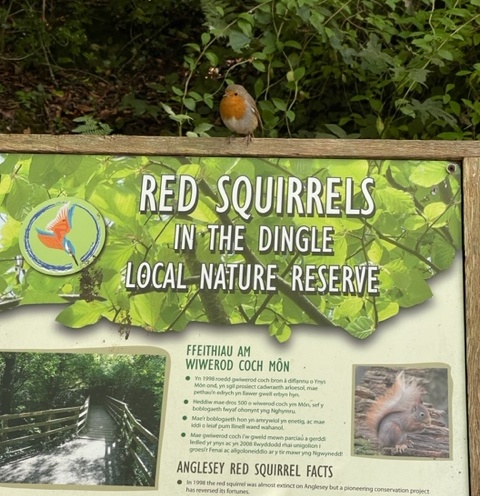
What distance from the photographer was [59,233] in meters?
2.38

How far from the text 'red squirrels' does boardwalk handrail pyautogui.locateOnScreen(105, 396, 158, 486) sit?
666 mm

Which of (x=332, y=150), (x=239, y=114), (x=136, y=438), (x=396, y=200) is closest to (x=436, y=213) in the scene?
(x=396, y=200)

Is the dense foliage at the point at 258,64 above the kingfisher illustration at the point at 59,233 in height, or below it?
above

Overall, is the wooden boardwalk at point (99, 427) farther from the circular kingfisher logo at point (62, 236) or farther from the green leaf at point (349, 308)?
the green leaf at point (349, 308)

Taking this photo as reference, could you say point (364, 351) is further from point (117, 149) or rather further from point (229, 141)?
point (117, 149)

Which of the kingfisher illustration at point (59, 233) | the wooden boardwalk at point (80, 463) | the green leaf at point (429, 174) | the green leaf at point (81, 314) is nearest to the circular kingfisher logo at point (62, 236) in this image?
the kingfisher illustration at point (59, 233)

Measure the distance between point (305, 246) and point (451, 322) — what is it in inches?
20.3

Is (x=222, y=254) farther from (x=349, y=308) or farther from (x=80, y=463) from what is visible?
(x=80, y=463)

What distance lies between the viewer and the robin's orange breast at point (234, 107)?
299 centimetres

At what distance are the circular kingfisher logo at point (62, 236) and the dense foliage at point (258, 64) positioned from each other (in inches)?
32.5

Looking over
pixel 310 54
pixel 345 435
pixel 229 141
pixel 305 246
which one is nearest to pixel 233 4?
pixel 310 54

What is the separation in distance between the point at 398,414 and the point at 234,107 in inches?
58.1

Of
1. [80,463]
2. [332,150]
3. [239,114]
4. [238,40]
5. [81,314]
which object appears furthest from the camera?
[238,40]

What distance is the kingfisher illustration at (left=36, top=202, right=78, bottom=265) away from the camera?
2.36m
